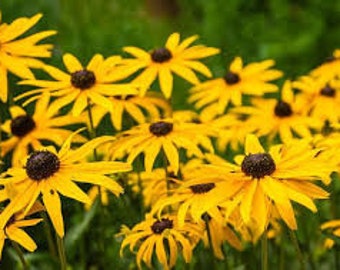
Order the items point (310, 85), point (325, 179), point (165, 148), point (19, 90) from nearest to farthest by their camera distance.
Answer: point (325, 179) < point (165, 148) < point (310, 85) < point (19, 90)

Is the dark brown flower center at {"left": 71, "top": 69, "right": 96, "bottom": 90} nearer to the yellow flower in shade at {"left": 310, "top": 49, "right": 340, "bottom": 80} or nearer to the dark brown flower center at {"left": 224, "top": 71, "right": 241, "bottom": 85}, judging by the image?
the dark brown flower center at {"left": 224, "top": 71, "right": 241, "bottom": 85}

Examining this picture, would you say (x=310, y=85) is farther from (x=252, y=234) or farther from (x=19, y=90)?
(x=19, y=90)

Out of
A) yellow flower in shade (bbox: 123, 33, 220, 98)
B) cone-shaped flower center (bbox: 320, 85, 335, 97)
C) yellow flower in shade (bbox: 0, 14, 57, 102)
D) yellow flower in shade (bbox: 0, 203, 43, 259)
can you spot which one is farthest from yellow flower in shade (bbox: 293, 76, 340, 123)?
yellow flower in shade (bbox: 0, 203, 43, 259)

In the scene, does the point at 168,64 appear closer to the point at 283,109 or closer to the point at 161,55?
the point at 161,55

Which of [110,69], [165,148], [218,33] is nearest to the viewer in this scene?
[165,148]

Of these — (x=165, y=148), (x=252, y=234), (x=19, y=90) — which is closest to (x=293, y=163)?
(x=165, y=148)

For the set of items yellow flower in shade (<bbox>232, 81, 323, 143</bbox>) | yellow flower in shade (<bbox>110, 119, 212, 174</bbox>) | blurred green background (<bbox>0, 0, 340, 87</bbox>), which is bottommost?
yellow flower in shade (<bbox>110, 119, 212, 174</bbox>)
